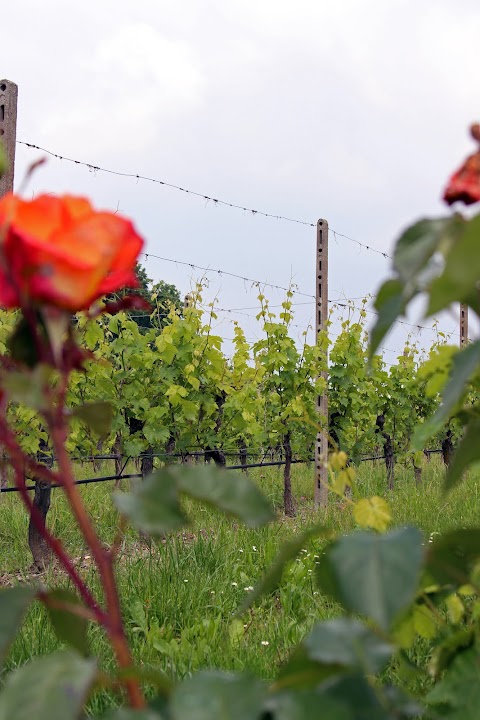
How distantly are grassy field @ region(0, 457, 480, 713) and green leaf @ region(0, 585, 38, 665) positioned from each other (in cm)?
47

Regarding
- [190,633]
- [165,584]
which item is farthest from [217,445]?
[190,633]

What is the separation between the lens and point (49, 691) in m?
0.41

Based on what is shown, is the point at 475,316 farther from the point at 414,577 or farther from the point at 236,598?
the point at 236,598

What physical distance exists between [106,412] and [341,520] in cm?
507

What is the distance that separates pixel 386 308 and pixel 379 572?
213 mm

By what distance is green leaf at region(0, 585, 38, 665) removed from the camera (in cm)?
45

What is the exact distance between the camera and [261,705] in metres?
0.42

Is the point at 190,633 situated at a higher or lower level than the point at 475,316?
lower

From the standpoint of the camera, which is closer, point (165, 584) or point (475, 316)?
point (475, 316)

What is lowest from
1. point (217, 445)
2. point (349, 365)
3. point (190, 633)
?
point (190, 633)

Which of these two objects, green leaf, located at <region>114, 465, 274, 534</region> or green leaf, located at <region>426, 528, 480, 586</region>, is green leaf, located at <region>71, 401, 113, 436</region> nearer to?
green leaf, located at <region>114, 465, 274, 534</region>

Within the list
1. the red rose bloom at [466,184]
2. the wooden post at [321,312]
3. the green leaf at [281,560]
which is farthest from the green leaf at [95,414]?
the wooden post at [321,312]

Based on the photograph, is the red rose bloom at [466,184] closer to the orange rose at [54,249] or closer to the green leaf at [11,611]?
the orange rose at [54,249]

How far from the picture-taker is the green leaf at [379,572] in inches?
16.1
